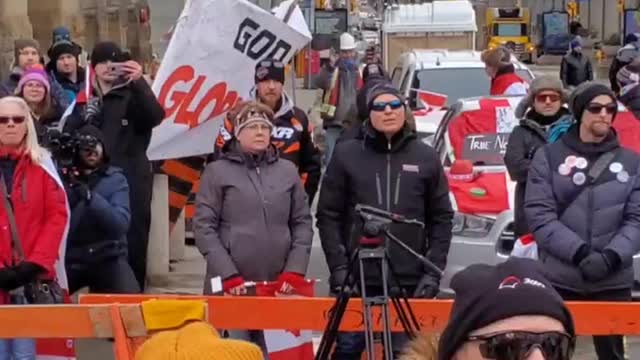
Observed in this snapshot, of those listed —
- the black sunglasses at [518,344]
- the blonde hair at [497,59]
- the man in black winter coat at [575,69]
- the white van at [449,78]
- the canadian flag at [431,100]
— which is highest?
the black sunglasses at [518,344]

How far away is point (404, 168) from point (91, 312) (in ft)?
6.39

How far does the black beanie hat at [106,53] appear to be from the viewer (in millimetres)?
8867

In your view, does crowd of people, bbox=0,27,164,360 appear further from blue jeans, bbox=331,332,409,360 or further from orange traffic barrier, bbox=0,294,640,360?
blue jeans, bbox=331,332,409,360

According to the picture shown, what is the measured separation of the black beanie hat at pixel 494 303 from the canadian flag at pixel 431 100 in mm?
14784

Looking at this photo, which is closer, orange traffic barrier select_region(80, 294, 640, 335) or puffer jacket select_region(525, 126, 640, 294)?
orange traffic barrier select_region(80, 294, 640, 335)

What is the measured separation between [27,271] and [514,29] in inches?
2293

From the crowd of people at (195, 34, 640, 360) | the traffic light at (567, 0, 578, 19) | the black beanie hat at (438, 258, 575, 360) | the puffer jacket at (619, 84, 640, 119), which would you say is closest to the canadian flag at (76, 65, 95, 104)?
the crowd of people at (195, 34, 640, 360)

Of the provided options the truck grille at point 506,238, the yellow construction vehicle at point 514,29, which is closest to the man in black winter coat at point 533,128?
the truck grille at point 506,238

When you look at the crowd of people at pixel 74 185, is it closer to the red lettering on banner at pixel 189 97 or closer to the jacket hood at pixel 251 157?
the jacket hood at pixel 251 157

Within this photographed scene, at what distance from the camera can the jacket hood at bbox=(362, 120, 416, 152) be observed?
7.13 metres

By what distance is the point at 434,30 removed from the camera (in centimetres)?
2762

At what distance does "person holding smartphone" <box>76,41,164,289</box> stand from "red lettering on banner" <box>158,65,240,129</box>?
1.64 metres

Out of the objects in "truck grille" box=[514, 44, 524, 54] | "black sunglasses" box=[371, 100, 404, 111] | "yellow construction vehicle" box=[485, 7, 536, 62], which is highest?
"black sunglasses" box=[371, 100, 404, 111]

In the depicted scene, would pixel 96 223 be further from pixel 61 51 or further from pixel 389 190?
pixel 61 51
